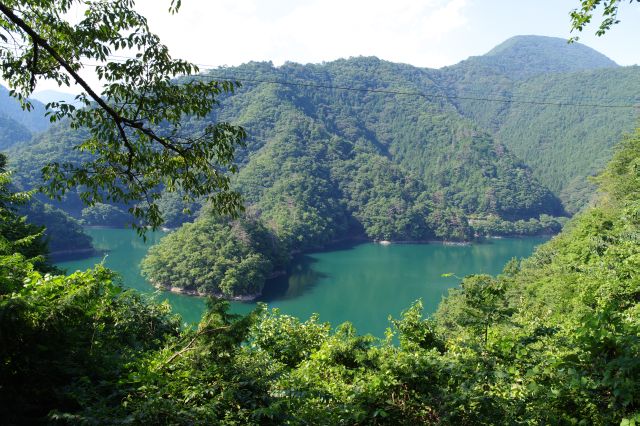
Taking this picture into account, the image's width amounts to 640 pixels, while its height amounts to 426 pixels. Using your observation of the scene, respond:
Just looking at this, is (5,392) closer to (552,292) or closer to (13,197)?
(13,197)

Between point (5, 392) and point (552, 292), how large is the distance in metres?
13.9

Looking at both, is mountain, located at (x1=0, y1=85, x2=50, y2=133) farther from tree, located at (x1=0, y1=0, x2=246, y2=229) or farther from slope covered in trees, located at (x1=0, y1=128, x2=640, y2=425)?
slope covered in trees, located at (x1=0, y1=128, x2=640, y2=425)

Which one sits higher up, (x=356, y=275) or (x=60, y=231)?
(x=60, y=231)

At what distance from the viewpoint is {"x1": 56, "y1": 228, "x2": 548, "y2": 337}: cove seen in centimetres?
2827

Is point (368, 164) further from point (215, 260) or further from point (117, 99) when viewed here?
point (117, 99)

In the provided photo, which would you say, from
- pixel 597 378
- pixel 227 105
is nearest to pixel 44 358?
pixel 597 378

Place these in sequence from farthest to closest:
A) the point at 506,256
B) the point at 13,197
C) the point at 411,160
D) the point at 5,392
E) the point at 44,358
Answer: the point at 411,160 < the point at 506,256 < the point at 13,197 < the point at 44,358 < the point at 5,392

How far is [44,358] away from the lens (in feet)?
8.13

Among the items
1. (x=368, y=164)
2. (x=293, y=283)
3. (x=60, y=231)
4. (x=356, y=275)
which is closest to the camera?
(x=293, y=283)

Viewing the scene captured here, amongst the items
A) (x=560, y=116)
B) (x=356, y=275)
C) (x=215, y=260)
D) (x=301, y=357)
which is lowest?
(x=356, y=275)

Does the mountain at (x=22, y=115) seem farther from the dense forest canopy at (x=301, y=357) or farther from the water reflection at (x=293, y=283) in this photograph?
the dense forest canopy at (x=301, y=357)

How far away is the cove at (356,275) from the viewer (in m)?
28.3

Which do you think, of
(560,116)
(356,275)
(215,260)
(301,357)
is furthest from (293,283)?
(560,116)

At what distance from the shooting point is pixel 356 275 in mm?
38375
